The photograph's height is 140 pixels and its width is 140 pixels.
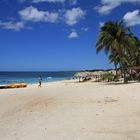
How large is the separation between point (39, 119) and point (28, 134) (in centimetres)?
264

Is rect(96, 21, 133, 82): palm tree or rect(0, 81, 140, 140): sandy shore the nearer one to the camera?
rect(0, 81, 140, 140): sandy shore

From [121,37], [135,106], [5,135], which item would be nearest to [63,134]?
[5,135]

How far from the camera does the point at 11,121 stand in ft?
40.1

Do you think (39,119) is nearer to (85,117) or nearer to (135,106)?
(85,117)

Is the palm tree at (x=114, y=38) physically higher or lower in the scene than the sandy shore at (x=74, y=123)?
higher

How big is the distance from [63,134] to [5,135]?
171cm

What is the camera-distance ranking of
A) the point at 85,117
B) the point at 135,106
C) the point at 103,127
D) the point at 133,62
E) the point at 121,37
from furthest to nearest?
the point at 133,62
the point at 121,37
the point at 135,106
the point at 85,117
the point at 103,127

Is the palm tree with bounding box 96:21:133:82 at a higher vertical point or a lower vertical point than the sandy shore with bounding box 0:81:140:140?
higher

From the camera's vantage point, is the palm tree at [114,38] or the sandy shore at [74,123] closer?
the sandy shore at [74,123]

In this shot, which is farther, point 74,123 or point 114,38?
point 114,38

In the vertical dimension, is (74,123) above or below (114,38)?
below

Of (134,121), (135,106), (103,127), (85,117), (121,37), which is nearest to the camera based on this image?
(103,127)

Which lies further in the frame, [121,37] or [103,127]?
[121,37]

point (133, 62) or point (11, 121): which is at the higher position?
point (133, 62)
